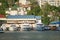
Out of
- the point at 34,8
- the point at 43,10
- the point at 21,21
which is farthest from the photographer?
the point at 21,21

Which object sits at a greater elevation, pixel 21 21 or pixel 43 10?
pixel 43 10

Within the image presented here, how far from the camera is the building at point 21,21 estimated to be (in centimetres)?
1202

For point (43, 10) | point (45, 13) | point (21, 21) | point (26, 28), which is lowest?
point (26, 28)

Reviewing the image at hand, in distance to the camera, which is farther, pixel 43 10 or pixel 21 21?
pixel 21 21

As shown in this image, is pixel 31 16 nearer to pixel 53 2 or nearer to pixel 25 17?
pixel 25 17

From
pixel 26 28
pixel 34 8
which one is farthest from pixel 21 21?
pixel 34 8

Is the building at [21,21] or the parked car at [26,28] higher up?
the building at [21,21]

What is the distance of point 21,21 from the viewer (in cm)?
1227

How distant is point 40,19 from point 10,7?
4.03ft

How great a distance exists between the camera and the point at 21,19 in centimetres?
1220

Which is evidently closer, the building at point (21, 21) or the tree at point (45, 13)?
the tree at point (45, 13)

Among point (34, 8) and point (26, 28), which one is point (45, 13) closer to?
point (34, 8)

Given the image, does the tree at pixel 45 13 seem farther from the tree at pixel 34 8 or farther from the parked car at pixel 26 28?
the parked car at pixel 26 28

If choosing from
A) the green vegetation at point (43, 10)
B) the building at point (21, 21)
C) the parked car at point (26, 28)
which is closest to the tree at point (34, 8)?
the green vegetation at point (43, 10)
